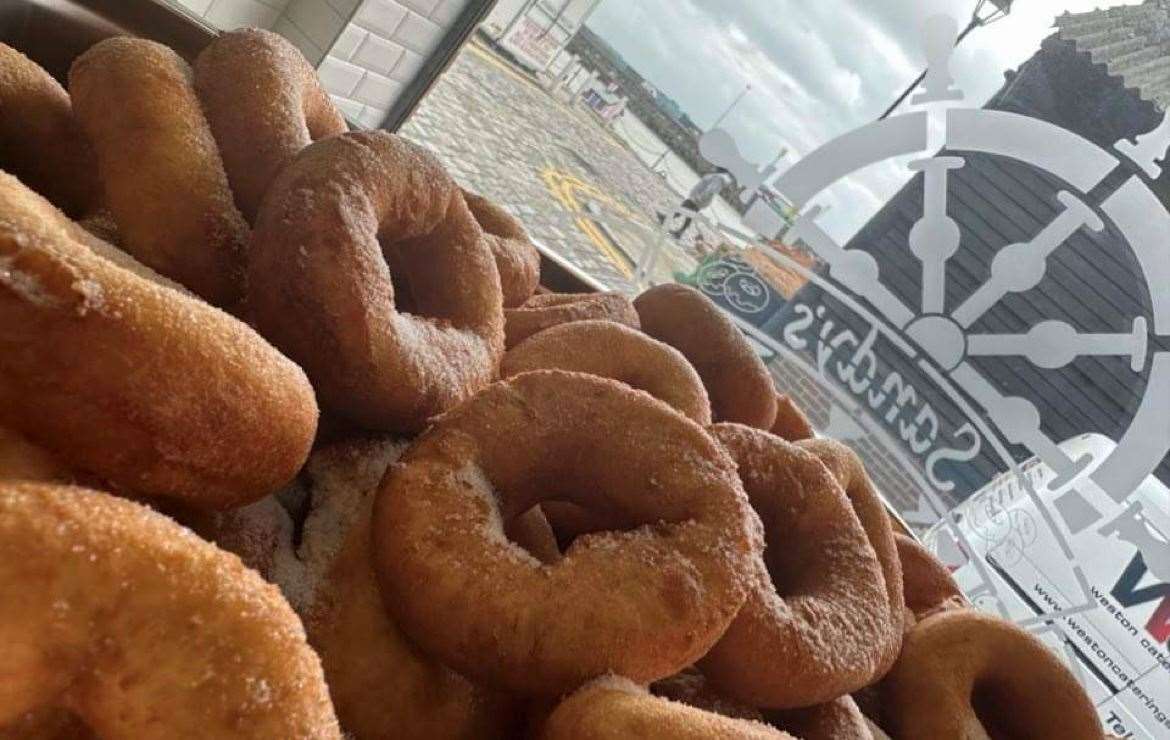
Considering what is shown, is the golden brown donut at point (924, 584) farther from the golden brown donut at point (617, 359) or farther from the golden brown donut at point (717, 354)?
the golden brown donut at point (617, 359)

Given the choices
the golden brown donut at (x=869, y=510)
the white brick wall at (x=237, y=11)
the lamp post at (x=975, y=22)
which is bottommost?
the white brick wall at (x=237, y=11)

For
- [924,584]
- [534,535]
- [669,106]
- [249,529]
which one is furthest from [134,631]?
[669,106]

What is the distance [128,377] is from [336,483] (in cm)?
35

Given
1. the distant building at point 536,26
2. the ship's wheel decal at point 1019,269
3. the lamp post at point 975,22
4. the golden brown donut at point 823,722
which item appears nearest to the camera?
the golden brown donut at point 823,722

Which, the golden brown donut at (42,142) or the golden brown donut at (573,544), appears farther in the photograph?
the golden brown donut at (42,142)

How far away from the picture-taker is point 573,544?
3.14 ft

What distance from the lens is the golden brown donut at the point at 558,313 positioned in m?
1.52

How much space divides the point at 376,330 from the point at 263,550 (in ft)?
0.85

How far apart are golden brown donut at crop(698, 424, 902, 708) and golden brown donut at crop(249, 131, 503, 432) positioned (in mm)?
432

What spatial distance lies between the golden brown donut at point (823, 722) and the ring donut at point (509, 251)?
2.70 feet

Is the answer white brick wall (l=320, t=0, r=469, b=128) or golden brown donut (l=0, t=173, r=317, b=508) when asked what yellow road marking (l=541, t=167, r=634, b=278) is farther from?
golden brown donut (l=0, t=173, r=317, b=508)

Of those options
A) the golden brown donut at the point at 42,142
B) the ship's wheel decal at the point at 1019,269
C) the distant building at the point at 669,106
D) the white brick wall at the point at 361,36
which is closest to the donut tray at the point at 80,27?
the golden brown donut at the point at 42,142

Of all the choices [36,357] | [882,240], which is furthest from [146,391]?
[882,240]

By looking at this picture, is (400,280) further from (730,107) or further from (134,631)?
(730,107)
